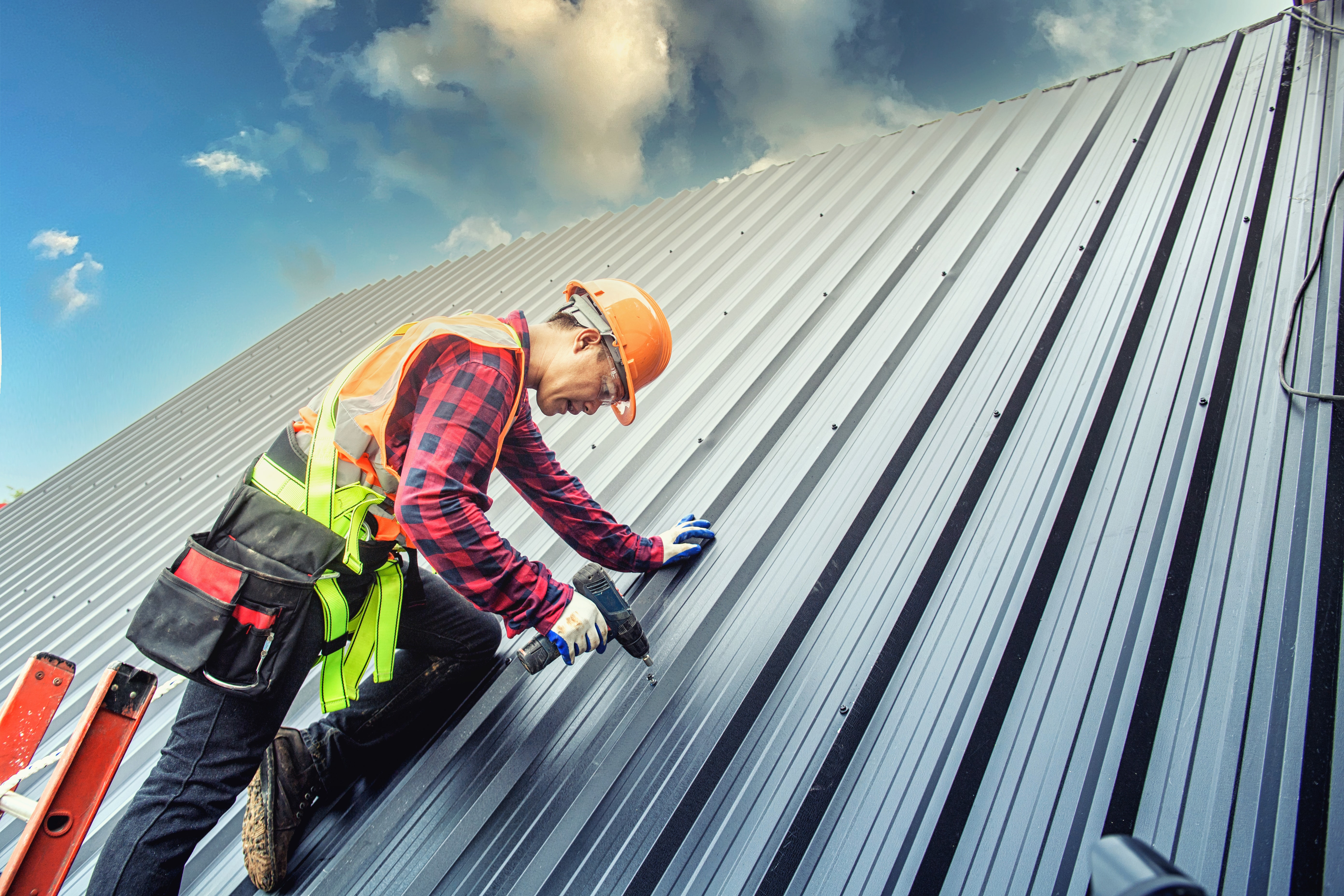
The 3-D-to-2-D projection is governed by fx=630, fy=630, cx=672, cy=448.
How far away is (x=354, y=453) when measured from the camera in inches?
67.7

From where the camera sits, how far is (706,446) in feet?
9.29

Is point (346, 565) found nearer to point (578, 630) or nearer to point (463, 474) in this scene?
point (463, 474)

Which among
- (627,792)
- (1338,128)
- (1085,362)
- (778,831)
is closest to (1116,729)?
(778,831)

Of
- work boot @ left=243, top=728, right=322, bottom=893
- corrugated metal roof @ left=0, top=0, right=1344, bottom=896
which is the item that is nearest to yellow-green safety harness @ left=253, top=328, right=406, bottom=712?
work boot @ left=243, top=728, right=322, bottom=893

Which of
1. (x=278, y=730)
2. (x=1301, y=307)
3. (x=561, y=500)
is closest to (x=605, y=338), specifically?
(x=561, y=500)

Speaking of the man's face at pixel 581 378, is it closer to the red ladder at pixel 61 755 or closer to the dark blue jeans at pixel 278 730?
the dark blue jeans at pixel 278 730

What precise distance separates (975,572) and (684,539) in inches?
39.0

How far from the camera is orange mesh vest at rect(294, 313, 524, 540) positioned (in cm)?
166

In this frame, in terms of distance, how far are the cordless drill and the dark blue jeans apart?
520 mm

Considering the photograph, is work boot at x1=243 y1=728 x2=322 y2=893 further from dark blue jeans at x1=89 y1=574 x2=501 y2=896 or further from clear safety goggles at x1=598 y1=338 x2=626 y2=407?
clear safety goggles at x1=598 y1=338 x2=626 y2=407

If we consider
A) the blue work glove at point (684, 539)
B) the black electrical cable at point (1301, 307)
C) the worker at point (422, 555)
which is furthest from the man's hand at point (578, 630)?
the black electrical cable at point (1301, 307)

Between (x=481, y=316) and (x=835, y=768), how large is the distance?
156cm

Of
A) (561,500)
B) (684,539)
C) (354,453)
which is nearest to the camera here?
(354,453)

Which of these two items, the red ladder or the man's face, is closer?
the red ladder
